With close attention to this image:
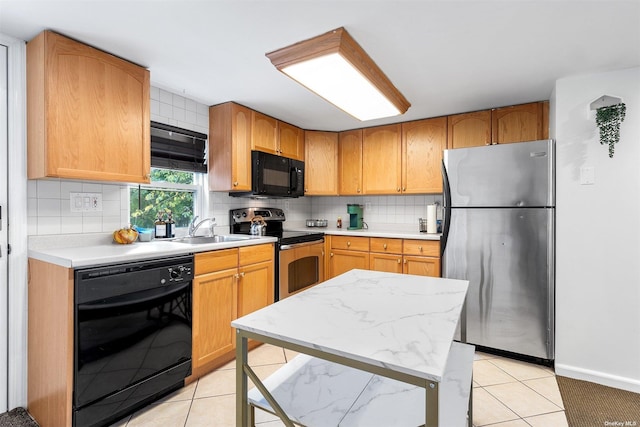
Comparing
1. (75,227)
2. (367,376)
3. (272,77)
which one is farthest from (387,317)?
(75,227)

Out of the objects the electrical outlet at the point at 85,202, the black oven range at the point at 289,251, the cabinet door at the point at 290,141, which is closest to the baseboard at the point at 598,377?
the black oven range at the point at 289,251

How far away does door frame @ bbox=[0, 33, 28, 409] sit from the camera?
182 cm

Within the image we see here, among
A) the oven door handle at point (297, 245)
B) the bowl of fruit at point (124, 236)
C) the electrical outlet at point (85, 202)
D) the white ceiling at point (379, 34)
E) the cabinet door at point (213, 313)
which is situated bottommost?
the cabinet door at point (213, 313)

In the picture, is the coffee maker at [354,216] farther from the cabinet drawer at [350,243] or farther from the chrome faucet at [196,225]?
the chrome faucet at [196,225]

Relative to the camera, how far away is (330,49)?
5.55 feet

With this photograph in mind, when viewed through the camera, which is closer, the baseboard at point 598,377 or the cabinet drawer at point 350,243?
the baseboard at point 598,377

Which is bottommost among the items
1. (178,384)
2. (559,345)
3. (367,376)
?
(178,384)

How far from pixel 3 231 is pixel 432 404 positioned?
231 cm

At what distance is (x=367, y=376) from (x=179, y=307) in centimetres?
132

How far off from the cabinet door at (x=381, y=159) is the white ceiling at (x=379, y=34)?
3.46 ft

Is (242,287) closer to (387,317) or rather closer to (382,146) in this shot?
(387,317)

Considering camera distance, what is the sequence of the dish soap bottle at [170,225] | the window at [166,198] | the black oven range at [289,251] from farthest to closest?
the black oven range at [289,251] < the dish soap bottle at [170,225] < the window at [166,198]

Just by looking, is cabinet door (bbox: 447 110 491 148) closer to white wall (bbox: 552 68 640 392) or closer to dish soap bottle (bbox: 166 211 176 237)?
white wall (bbox: 552 68 640 392)

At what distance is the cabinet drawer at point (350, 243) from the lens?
3418mm
